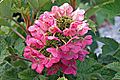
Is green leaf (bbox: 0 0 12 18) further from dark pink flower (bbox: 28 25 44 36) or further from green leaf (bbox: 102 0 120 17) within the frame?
green leaf (bbox: 102 0 120 17)

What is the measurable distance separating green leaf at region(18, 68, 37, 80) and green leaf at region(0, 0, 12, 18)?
0.55 feet

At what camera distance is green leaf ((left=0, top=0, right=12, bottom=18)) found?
1102 mm

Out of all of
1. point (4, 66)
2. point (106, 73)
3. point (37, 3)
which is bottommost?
point (106, 73)

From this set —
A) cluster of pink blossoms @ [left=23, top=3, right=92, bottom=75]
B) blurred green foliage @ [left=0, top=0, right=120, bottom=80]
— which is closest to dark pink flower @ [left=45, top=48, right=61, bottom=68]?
cluster of pink blossoms @ [left=23, top=3, right=92, bottom=75]

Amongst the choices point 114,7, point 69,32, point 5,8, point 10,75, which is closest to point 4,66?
point 10,75

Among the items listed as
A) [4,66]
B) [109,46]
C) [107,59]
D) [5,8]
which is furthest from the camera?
[109,46]

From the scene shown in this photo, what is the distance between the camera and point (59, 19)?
106 cm

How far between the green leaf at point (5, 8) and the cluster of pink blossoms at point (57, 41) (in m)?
0.10

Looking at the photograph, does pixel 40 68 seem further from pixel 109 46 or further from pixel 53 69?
pixel 109 46

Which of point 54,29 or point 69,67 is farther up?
point 54,29

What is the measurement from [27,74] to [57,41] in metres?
0.17

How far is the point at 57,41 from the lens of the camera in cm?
103

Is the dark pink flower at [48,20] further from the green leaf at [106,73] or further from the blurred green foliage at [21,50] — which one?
the green leaf at [106,73]

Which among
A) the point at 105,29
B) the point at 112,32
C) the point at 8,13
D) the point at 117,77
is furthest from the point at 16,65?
the point at 105,29
